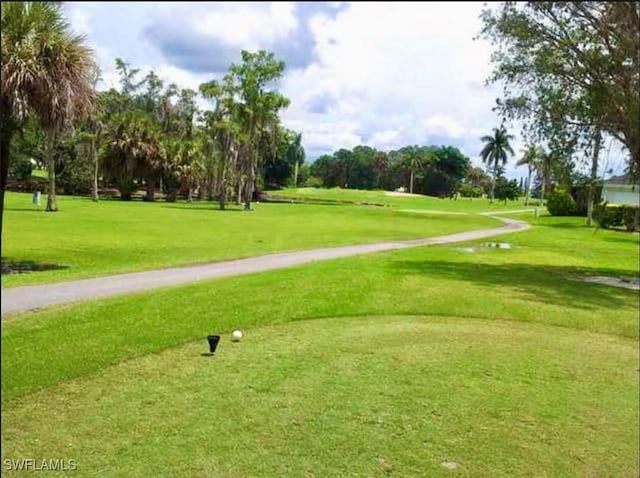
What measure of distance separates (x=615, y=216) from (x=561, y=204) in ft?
46.4

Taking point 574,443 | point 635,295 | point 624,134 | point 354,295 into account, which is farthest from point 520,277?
point 574,443

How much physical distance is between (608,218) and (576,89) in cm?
3719

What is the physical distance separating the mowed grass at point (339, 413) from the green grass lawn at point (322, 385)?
0.08ft

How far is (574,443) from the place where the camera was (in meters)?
Answer: 5.78

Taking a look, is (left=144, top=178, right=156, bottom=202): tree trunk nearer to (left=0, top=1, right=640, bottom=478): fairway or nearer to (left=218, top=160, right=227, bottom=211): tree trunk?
(left=218, top=160, right=227, bottom=211): tree trunk

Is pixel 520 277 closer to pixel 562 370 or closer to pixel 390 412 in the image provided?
pixel 562 370

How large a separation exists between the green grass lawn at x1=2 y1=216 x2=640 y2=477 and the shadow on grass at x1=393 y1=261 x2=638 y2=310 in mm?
1032

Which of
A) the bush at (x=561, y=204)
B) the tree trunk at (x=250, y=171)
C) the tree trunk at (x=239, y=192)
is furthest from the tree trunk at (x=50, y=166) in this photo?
the bush at (x=561, y=204)

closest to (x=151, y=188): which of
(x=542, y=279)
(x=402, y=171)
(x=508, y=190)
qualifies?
(x=402, y=171)

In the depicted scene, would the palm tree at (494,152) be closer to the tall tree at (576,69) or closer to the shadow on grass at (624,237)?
the shadow on grass at (624,237)

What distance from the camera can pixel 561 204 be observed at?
218 feet

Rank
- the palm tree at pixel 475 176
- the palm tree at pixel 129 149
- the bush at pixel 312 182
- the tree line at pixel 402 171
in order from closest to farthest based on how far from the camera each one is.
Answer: the palm tree at pixel 129 149
the tree line at pixel 402 171
the bush at pixel 312 182
the palm tree at pixel 475 176

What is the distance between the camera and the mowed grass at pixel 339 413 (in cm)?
488

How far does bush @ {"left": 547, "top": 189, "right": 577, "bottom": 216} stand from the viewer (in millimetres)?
65688
